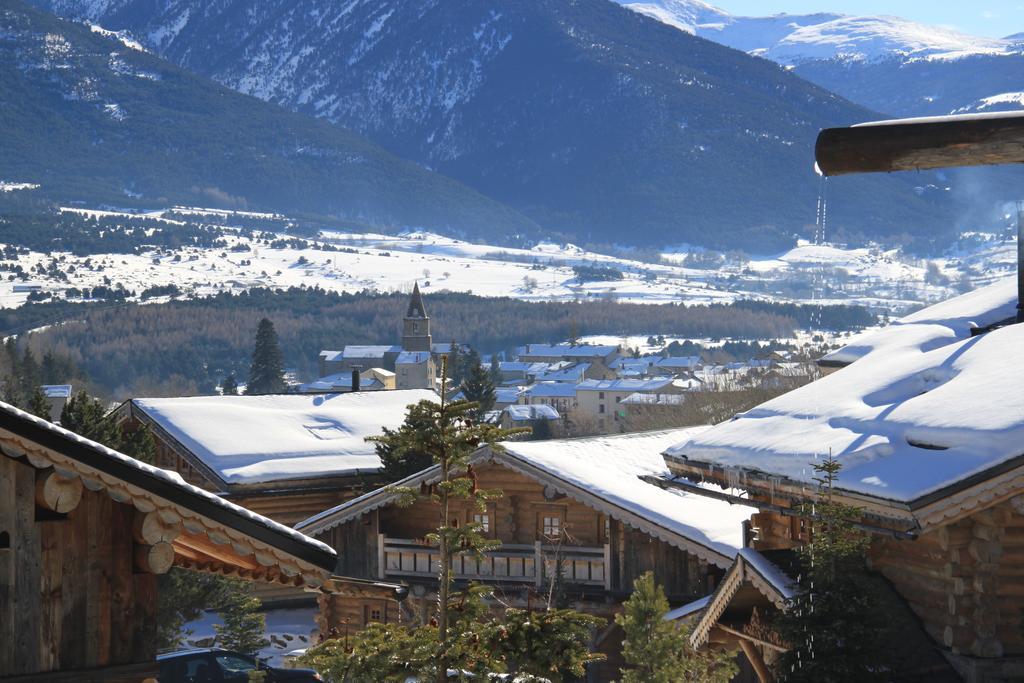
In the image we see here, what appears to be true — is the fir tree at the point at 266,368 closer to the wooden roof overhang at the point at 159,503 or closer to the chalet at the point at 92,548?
the chalet at the point at 92,548

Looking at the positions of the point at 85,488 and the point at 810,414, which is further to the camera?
the point at 810,414

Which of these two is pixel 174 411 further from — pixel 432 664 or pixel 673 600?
pixel 432 664

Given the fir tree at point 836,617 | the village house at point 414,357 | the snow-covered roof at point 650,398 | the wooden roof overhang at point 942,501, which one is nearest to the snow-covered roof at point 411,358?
the village house at point 414,357

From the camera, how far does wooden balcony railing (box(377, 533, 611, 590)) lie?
85.3ft

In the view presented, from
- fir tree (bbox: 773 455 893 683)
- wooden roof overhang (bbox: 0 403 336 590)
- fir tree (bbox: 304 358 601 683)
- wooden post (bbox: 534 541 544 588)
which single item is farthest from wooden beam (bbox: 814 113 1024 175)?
wooden post (bbox: 534 541 544 588)

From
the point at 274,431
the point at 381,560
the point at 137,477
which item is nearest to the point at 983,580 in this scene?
the point at 137,477

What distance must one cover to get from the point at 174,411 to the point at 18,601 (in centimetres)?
2960

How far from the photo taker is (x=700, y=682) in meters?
14.5

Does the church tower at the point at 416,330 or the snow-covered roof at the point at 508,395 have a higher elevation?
the church tower at the point at 416,330

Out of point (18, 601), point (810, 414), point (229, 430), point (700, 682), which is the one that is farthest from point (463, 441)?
point (229, 430)

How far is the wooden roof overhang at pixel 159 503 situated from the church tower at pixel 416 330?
580 feet

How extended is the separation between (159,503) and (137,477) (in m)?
0.21

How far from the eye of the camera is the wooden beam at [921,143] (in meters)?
4.73

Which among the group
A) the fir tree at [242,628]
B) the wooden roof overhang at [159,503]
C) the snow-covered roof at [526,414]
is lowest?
the snow-covered roof at [526,414]
